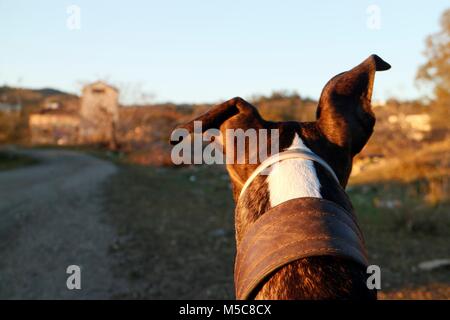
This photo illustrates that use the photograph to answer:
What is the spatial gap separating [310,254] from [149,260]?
645 centimetres

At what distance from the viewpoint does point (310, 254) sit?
1398 millimetres

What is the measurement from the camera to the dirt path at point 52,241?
619cm

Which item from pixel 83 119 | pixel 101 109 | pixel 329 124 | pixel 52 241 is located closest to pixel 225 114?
pixel 329 124

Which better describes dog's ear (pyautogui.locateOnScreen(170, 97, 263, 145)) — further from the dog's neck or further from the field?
the field

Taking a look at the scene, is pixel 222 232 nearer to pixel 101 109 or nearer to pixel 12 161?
pixel 12 161

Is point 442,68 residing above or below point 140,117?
below

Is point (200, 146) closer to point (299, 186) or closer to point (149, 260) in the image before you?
point (299, 186)

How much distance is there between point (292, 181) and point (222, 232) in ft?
26.1

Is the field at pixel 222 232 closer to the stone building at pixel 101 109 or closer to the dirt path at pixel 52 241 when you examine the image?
the dirt path at pixel 52 241

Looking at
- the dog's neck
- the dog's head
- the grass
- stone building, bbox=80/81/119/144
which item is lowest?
the dog's neck

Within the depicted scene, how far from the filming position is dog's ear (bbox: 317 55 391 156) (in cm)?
208

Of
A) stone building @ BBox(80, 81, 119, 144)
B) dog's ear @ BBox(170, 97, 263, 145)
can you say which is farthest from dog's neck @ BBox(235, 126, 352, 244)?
stone building @ BBox(80, 81, 119, 144)

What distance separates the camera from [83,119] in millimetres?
44188
